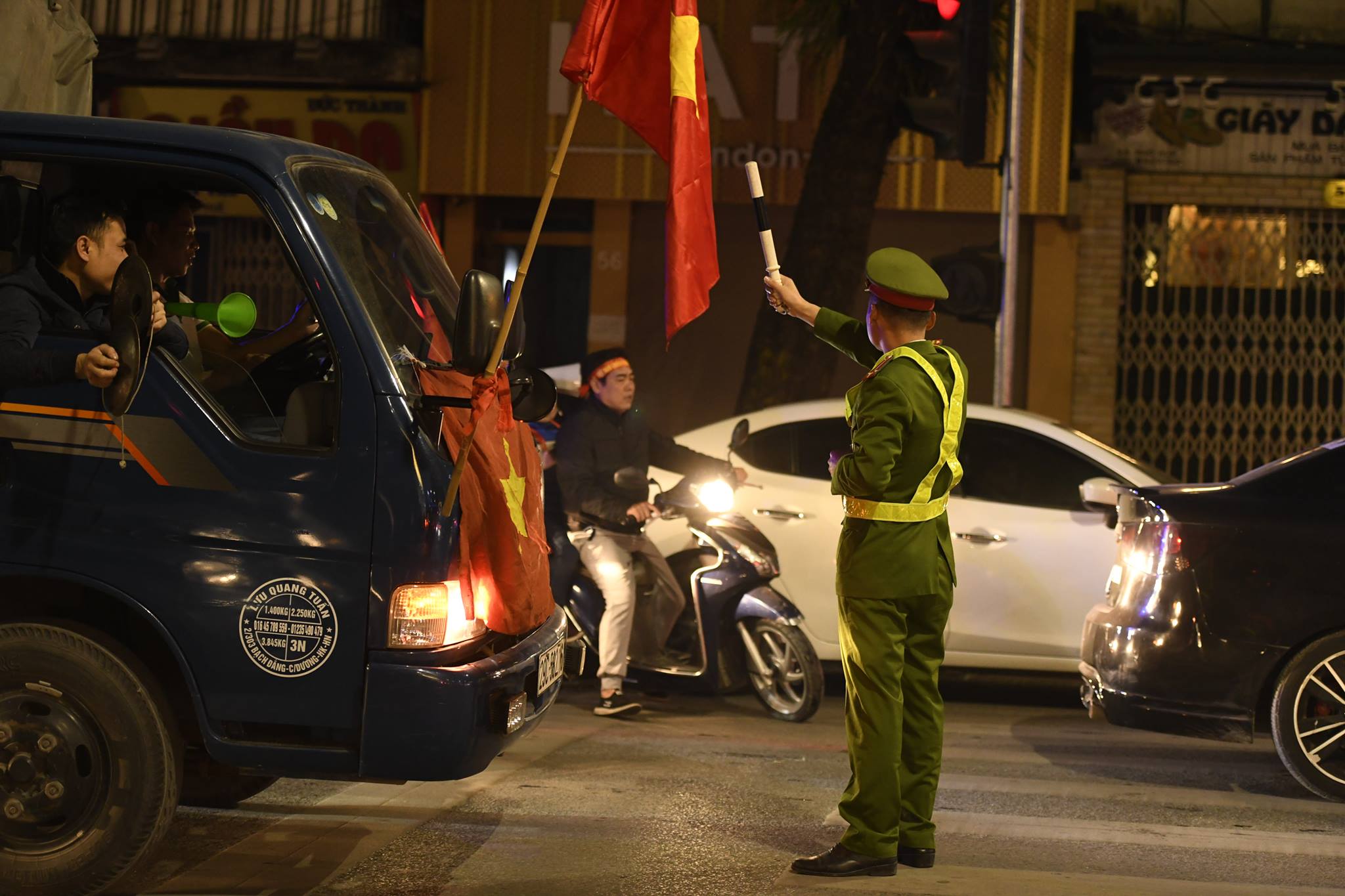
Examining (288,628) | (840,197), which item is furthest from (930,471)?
(840,197)

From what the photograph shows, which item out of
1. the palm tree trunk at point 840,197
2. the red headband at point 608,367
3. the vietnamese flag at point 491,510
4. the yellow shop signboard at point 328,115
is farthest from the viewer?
the yellow shop signboard at point 328,115

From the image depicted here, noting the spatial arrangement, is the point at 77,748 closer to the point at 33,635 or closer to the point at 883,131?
the point at 33,635

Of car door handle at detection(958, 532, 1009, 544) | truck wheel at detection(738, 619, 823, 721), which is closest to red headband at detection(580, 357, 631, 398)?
truck wheel at detection(738, 619, 823, 721)

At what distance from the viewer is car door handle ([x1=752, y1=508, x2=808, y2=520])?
896 cm

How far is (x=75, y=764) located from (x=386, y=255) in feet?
5.77

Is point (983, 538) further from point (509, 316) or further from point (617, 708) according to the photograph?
point (509, 316)

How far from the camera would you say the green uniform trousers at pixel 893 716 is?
5258mm

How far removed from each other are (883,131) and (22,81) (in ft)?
24.1

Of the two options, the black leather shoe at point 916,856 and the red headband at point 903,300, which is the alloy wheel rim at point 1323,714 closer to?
the black leather shoe at point 916,856

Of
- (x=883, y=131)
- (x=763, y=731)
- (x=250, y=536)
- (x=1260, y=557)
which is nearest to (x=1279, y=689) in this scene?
(x=1260, y=557)

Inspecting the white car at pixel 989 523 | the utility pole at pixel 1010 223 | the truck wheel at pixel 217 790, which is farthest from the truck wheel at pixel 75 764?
the utility pole at pixel 1010 223

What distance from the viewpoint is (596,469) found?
859 centimetres

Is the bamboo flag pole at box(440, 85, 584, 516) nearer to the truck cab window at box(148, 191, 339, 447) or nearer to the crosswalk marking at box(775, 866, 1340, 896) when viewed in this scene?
the truck cab window at box(148, 191, 339, 447)

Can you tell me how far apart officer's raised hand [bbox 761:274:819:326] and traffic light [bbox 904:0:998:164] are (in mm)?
5697
